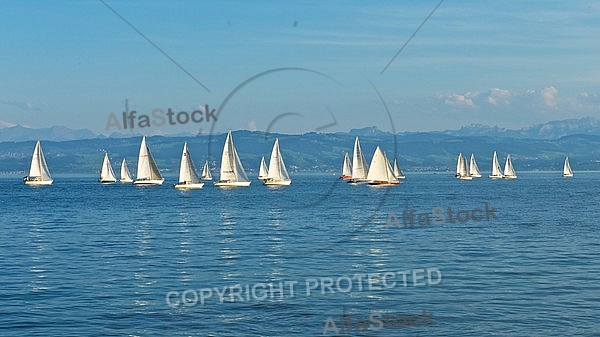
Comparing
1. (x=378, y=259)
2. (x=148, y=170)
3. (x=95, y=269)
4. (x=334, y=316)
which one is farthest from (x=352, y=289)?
(x=148, y=170)

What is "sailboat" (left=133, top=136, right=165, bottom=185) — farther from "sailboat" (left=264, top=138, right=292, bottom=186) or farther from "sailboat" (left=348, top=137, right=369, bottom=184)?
"sailboat" (left=348, top=137, right=369, bottom=184)

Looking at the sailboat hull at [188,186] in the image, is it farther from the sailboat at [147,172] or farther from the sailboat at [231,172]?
the sailboat at [147,172]

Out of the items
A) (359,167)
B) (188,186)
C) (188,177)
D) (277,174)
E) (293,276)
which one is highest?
(359,167)

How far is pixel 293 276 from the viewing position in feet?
145

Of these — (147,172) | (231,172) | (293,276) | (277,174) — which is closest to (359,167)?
(277,174)

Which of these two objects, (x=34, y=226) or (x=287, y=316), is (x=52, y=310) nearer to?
(x=287, y=316)

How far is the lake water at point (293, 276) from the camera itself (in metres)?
32.5

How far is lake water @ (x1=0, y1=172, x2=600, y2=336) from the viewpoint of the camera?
107 ft

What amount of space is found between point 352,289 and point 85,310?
43.2 ft

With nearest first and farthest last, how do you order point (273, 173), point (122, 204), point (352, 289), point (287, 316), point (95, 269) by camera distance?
point (287, 316) < point (352, 289) < point (95, 269) < point (122, 204) < point (273, 173)

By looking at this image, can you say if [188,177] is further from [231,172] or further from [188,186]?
[231,172]

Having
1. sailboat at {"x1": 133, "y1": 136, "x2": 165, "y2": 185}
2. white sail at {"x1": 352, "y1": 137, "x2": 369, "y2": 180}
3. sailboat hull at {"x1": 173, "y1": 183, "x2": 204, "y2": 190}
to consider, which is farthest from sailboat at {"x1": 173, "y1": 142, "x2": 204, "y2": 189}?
white sail at {"x1": 352, "y1": 137, "x2": 369, "y2": 180}

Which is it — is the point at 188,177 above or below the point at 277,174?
below

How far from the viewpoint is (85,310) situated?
34.8 meters
